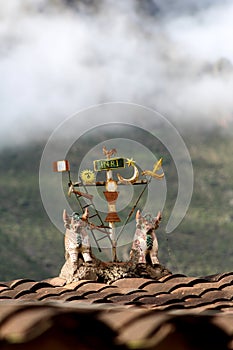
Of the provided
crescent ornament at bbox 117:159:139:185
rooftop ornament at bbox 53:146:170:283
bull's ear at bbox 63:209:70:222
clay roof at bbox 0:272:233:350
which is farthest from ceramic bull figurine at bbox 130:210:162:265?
clay roof at bbox 0:272:233:350

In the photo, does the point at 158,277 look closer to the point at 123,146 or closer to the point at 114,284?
the point at 114,284

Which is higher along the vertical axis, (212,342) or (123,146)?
(123,146)

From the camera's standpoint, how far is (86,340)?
2.66 m

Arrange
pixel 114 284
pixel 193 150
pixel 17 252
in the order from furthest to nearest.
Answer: pixel 193 150 → pixel 17 252 → pixel 114 284

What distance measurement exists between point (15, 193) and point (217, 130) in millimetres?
11557

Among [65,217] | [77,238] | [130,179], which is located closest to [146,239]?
[130,179]

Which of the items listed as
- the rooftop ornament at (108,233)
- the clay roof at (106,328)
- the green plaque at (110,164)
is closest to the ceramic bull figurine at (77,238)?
the rooftop ornament at (108,233)

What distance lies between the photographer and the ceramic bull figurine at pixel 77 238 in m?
9.23

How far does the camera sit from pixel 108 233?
385 inches

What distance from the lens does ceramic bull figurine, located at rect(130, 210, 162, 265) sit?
961 cm

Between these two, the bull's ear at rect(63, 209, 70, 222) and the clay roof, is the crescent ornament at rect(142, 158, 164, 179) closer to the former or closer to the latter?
the bull's ear at rect(63, 209, 70, 222)

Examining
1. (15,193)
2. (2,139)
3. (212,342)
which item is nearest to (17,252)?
(15,193)

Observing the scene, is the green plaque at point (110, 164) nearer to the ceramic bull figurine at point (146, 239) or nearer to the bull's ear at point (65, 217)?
the ceramic bull figurine at point (146, 239)

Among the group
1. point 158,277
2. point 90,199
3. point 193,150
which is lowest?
point 158,277
